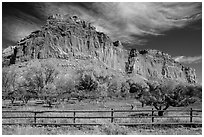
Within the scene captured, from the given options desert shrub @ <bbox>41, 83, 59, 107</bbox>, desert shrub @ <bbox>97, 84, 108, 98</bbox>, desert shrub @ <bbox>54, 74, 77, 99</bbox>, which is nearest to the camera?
desert shrub @ <bbox>41, 83, 59, 107</bbox>

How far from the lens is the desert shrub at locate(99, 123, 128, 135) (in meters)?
13.0

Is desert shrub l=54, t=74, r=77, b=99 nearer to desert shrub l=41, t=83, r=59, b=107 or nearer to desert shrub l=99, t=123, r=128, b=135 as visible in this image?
desert shrub l=41, t=83, r=59, b=107

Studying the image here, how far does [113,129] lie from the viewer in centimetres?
1322

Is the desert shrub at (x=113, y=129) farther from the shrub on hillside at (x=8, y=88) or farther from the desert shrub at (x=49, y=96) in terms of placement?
the shrub on hillside at (x=8, y=88)

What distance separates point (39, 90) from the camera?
56000 millimetres

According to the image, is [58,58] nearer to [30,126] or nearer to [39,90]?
[39,90]

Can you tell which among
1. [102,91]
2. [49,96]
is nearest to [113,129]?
[49,96]

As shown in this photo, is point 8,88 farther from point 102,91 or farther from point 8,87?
point 102,91

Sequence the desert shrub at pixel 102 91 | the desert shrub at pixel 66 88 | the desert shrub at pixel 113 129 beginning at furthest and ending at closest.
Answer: the desert shrub at pixel 102 91 → the desert shrub at pixel 66 88 → the desert shrub at pixel 113 129

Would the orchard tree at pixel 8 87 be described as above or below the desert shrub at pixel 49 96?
above

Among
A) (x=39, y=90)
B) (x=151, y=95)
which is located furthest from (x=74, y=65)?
(x=151, y=95)

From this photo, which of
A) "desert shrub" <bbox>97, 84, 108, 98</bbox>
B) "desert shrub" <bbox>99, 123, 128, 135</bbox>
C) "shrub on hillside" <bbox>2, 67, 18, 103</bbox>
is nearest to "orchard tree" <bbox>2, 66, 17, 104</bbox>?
"shrub on hillside" <bbox>2, 67, 18, 103</bbox>

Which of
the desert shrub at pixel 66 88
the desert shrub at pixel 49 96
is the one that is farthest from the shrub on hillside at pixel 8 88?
the desert shrub at pixel 66 88

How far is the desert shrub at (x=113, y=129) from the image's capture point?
1302 centimetres
